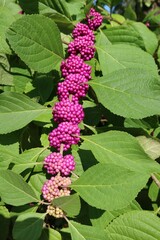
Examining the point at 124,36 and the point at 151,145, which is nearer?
the point at 151,145

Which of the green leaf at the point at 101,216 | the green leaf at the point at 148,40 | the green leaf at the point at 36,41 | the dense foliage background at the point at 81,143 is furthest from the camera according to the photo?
the green leaf at the point at 148,40

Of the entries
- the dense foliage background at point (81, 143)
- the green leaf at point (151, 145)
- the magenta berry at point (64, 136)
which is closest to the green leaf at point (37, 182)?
the dense foliage background at point (81, 143)

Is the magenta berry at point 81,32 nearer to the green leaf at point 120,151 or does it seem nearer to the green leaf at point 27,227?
the green leaf at point 120,151

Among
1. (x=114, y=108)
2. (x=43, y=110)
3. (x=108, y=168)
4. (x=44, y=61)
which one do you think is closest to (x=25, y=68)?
(x=44, y=61)

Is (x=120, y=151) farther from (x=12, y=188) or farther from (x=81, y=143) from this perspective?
(x=12, y=188)

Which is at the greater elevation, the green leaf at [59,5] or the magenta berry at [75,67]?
the green leaf at [59,5]

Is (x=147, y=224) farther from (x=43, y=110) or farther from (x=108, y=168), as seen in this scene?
(x=43, y=110)

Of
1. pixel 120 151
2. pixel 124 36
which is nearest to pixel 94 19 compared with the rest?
pixel 124 36

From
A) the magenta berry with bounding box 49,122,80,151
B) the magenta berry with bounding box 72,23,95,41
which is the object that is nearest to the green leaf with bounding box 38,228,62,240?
the magenta berry with bounding box 49,122,80,151
